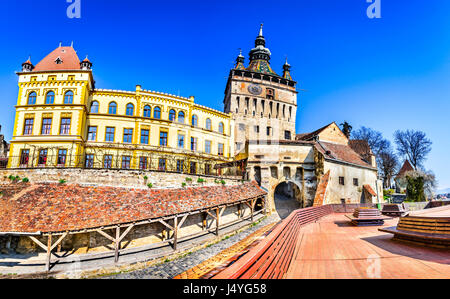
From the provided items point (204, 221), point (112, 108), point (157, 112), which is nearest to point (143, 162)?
point (157, 112)

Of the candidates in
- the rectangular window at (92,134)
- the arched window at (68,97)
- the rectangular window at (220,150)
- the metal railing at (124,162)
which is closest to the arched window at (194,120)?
the rectangular window at (220,150)

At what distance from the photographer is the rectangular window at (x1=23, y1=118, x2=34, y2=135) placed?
22.5 metres

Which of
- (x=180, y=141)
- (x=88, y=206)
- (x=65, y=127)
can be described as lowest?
(x=88, y=206)

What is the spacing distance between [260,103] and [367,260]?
34.5 m

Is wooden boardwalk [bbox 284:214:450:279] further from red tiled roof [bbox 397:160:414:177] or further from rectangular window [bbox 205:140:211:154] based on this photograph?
red tiled roof [bbox 397:160:414:177]

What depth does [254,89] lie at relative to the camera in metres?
38.1

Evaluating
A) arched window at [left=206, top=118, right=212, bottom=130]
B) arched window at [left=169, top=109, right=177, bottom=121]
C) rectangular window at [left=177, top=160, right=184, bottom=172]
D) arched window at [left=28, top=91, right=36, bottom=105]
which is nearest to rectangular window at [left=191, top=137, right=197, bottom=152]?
rectangular window at [left=177, top=160, right=184, bottom=172]

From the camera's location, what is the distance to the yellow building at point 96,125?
2203 centimetres

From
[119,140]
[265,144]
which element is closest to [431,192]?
[265,144]

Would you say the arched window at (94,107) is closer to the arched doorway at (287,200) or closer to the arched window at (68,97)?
the arched window at (68,97)

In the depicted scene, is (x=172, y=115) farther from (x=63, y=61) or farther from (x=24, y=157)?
(x=24, y=157)

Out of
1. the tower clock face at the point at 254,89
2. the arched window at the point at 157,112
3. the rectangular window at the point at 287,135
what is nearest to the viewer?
the arched window at the point at 157,112

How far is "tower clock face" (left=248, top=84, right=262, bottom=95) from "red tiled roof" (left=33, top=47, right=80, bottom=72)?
80.2 feet
